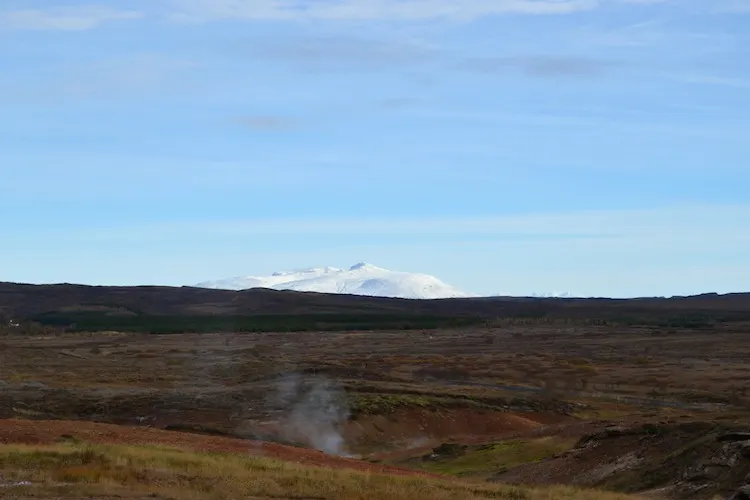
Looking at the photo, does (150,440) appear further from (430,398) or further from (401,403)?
(430,398)

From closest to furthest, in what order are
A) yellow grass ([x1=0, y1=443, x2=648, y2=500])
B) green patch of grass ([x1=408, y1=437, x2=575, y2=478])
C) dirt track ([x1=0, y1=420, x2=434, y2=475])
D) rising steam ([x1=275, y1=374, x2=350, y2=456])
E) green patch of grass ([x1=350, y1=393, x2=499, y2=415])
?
yellow grass ([x1=0, y1=443, x2=648, y2=500]), dirt track ([x1=0, y1=420, x2=434, y2=475]), green patch of grass ([x1=408, y1=437, x2=575, y2=478]), rising steam ([x1=275, y1=374, x2=350, y2=456]), green patch of grass ([x1=350, y1=393, x2=499, y2=415])

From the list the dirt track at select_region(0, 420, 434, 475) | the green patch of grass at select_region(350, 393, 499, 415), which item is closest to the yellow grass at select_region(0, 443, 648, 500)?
the dirt track at select_region(0, 420, 434, 475)

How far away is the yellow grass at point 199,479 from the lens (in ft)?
85.7

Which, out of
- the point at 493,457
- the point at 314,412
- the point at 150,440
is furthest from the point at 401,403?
the point at 150,440

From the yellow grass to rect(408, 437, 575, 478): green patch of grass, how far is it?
14.4 m

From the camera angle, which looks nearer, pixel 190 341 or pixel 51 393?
pixel 51 393

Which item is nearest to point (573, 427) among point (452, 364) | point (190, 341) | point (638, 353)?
point (452, 364)

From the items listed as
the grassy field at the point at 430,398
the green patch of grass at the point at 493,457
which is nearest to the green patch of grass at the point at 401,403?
the grassy field at the point at 430,398

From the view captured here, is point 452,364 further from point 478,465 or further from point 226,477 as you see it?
point 226,477

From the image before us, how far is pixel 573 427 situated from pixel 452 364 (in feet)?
226

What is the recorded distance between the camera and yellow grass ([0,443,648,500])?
2611cm

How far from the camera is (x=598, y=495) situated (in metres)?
31.4

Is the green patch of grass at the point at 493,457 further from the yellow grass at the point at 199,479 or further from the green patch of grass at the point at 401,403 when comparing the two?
the green patch of grass at the point at 401,403

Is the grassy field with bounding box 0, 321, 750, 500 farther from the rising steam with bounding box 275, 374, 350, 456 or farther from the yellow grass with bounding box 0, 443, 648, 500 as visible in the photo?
the yellow grass with bounding box 0, 443, 648, 500
